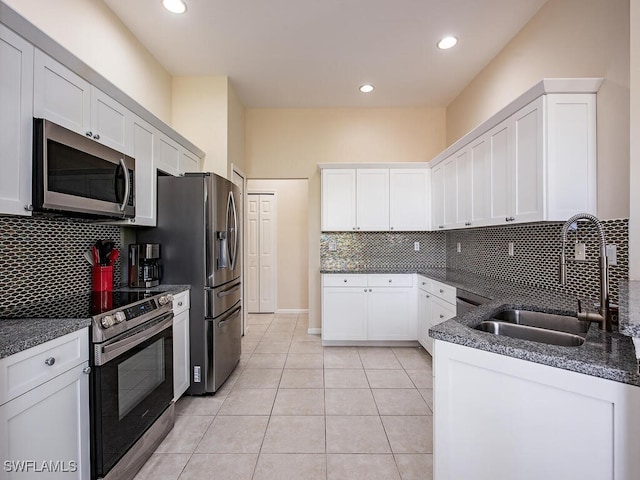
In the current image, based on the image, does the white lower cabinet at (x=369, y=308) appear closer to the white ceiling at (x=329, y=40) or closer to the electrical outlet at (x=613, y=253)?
the electrical outlet at (x=613, y=253)

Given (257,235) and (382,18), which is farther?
(257,235)

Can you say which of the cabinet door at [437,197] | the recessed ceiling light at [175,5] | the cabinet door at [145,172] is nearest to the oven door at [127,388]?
the cabinet door at [145,172]

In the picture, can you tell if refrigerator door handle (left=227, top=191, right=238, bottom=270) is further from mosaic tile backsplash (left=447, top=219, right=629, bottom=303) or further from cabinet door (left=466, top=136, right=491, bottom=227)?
mosaic tile backsplash (left=447, top=219, right=629, bottom=303)

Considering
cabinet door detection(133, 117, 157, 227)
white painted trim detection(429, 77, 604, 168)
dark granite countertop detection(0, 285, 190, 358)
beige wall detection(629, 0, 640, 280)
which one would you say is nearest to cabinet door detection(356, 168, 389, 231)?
white painted trim detection(429, 77, 604, 168)

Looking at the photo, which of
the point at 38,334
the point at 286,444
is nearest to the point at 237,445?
the point at 286,444

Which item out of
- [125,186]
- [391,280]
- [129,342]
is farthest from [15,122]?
[391,280]

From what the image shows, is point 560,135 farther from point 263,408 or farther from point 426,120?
point 263,408

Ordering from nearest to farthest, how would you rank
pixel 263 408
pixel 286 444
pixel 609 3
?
pixel 609 3 < pixel 286 444 < pixel 263 408

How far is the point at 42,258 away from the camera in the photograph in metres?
1.82

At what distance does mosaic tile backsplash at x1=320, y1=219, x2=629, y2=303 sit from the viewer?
6.21 ft

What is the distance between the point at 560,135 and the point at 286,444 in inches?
103

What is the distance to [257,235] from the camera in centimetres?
531

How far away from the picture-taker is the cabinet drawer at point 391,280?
366cm

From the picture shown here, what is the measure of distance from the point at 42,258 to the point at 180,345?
41.4 inches
